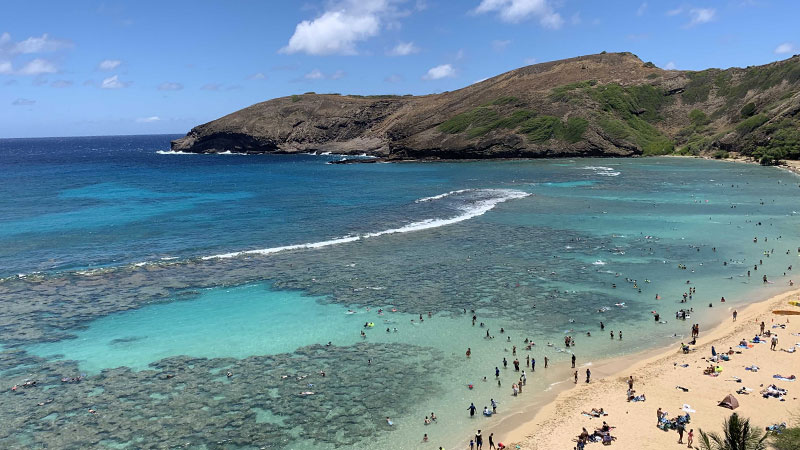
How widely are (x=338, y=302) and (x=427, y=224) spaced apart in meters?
29.1

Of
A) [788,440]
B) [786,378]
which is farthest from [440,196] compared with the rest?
[788,440]

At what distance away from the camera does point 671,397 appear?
2783cm

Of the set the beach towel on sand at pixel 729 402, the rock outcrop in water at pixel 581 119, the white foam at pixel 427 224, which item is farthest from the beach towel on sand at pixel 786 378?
the rock outcrop in water at pixel 581 119

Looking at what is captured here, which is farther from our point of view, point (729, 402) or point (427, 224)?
point (427, 224)

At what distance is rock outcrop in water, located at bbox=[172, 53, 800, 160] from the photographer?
481 ft

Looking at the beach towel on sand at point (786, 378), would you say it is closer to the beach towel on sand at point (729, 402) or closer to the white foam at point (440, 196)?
the beach towel on sand at point (729, 402)

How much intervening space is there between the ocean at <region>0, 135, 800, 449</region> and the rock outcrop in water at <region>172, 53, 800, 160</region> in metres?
64.5

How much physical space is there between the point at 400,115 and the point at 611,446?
181647 mm

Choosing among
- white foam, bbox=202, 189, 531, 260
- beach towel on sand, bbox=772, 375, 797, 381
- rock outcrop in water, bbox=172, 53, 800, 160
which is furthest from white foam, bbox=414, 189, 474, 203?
beach towel on sand, bbox=772, 375, 797, 381

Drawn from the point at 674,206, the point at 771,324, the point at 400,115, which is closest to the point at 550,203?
the point at 674,206

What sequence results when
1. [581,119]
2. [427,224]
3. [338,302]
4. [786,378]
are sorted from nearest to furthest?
1. [786,378]
2. [338,302]
3. [427,224]
4. [581,119]

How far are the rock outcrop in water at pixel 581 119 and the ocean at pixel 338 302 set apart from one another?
64468 millimetres

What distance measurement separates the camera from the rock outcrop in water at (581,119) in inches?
5768

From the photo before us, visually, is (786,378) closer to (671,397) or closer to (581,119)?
(671,397)
